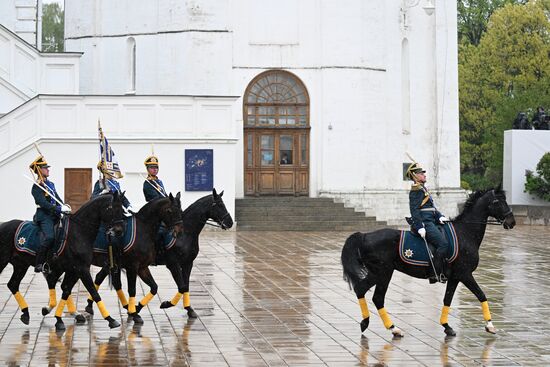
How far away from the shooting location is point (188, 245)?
603 inches

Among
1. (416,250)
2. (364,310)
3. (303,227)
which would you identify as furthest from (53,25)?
(364,310)

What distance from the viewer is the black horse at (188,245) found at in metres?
15.2

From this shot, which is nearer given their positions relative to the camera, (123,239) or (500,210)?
(500,210)

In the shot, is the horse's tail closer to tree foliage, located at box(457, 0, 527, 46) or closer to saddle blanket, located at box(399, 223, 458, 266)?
saddle blanket, located at box(399, 223, 458, 266)

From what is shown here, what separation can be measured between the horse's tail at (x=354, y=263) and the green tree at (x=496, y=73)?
130ft

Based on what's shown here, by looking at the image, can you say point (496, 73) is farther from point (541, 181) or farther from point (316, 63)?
point (316, 63)

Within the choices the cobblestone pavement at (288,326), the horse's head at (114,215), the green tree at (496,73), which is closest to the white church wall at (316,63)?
the cobblestone pavement at (288,326)

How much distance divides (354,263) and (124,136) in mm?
20414

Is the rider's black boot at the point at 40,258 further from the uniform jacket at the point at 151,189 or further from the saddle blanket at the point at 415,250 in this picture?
the saddle blanket at the point at 415,250

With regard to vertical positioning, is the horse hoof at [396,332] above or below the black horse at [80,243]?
below

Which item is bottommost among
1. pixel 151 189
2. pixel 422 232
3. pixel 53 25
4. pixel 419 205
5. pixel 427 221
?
pixel 422 232

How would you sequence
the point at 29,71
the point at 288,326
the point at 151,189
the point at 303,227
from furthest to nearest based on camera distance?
1. the point at 29,71
2. the point at 303,227
3. the point at 151,189
4. the point at 288,326

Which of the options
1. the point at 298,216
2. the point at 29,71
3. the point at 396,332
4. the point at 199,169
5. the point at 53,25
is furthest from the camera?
the point at 53,25

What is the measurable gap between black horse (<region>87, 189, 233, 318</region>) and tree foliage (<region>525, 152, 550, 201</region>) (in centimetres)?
2483
